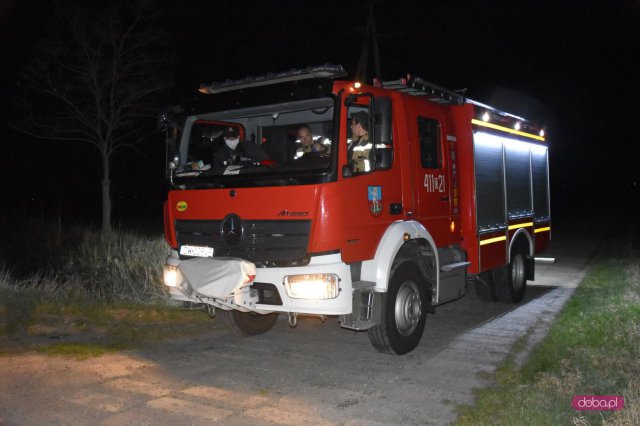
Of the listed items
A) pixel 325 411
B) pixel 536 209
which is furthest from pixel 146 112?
pixel 325 411

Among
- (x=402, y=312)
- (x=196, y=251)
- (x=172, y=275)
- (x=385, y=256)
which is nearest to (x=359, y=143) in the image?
(x=385, y=256)

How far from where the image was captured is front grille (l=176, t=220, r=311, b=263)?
5547 mm

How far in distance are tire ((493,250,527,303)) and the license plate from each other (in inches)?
194

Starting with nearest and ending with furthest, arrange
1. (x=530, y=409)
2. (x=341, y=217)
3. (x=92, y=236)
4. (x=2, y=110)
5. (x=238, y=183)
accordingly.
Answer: (x=530, y=409) → (x=341, y=217) → (x=238, y=183) → (x=92, y=236) → (x=2, y=110)

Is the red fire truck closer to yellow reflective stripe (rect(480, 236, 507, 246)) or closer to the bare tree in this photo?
yellow reflective stripe (rect(480, 236, 507, 246))

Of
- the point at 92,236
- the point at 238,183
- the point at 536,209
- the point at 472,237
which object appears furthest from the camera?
the point at 92,236

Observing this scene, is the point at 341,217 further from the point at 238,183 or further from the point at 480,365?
the point at 480,365

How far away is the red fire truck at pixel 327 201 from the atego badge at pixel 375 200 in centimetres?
2

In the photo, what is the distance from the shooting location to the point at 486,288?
31.6 ft

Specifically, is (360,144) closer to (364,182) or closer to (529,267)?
(364,182)

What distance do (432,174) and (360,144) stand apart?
1.52 meters

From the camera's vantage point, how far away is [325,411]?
16.0 feet

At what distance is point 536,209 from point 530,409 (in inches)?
247

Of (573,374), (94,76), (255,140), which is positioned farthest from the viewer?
(94,76)
